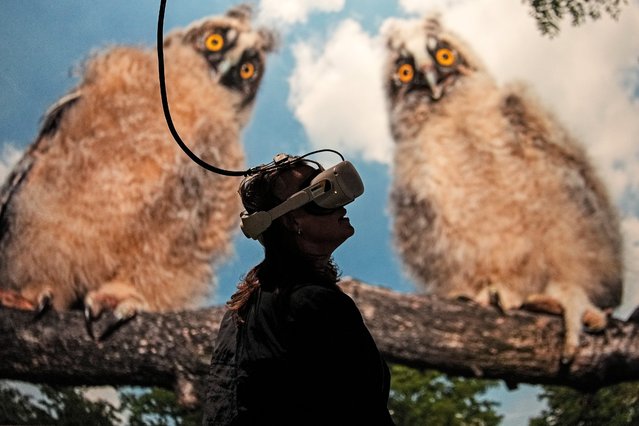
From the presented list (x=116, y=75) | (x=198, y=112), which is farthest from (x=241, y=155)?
(x=116, y=75)

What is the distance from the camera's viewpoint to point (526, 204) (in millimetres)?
3889

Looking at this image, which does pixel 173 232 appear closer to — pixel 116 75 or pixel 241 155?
pixel 241 155

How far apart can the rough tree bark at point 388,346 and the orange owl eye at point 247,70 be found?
1.67 metres

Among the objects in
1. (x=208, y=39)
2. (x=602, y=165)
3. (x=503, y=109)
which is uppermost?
(x=208, y=39)

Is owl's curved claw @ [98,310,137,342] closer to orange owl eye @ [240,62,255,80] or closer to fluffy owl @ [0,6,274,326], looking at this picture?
fluffy owl @ [0,6,274,326]

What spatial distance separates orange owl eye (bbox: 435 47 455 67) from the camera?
422 cm

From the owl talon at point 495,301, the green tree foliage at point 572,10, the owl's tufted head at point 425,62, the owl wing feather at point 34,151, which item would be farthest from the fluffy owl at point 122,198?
the green tree foliage at point 572,10

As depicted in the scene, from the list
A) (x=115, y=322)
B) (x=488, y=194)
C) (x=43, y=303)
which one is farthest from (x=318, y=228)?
(x=43, y=303)

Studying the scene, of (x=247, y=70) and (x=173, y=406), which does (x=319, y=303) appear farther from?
(x=247, y=70)

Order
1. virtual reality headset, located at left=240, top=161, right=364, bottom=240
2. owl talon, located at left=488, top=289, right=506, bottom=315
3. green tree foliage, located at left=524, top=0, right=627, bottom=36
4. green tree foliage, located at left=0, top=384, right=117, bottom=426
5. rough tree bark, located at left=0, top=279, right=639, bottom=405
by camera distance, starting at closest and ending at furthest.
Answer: virtual reality headset, located at left=240, top=161, right=364, bottom=240, rough tree bark, located at left=0, top=279, right=639, bottom=405, owl talon, located at left=488, top=289, right=506, bottom=315, green tree foliage, located at left=524, top=0, right=627, bottom=36, green tree foliage, located at left=0, top=384, right=117, bottom=426

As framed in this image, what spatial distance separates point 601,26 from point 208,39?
2.46 metres

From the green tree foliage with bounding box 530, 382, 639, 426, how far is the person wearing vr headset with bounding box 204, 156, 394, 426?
3.18 meters

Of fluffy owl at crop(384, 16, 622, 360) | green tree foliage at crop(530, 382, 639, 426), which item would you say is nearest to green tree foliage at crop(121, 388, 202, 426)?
fluffy owl at crop(384, 16, 622, 360)

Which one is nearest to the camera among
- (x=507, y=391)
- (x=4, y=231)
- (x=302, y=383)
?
(x=302, y=383)
